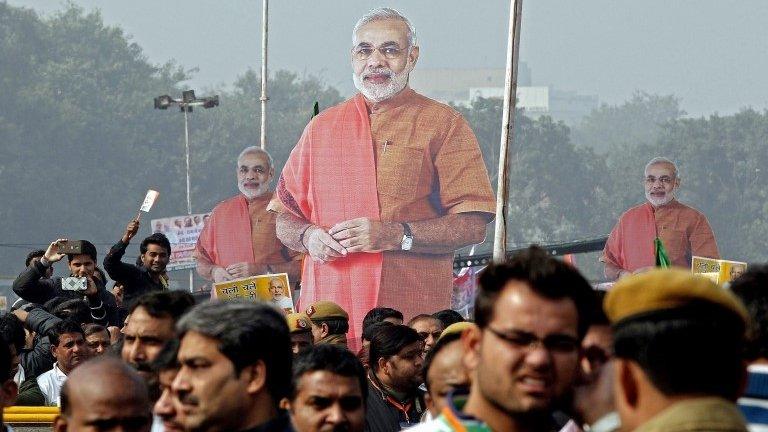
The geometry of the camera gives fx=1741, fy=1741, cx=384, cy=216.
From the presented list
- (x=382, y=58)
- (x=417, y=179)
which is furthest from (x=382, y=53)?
(x=417, y=179)

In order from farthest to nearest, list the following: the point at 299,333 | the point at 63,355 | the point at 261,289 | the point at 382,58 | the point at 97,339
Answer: the point at 382,58 → the point at 261,289 → the point at 97,339 → the point at 63,355 → the point at 299,333

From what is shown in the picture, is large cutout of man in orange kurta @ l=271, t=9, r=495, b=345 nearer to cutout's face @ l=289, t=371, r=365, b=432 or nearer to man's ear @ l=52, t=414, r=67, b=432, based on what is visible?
cutout's face @ l=289, t=371, r=365, b=432

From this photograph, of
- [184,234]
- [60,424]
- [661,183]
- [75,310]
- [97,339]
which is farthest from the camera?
[184,234]

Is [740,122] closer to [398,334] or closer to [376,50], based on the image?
[376,50]

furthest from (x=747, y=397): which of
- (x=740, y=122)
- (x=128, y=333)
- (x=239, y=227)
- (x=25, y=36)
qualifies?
(x=25, y=36)

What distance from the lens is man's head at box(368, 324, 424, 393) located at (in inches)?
347

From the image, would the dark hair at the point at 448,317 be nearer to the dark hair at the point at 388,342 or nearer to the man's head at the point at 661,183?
the dark hair at the point at 388,342

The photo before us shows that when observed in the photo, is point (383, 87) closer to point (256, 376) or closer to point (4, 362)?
point (4, 362)

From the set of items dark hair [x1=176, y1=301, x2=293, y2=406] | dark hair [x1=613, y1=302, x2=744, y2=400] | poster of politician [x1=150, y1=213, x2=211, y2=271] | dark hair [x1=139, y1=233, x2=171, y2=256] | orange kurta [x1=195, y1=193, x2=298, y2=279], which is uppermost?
dark hair [x1=613, y1=302, x2=744, y2=400]

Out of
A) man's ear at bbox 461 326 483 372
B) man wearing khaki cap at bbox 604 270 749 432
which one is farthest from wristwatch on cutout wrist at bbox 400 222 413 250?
man wearing khaki cap at bbox 604 270 749 432

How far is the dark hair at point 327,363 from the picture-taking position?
6.29 m

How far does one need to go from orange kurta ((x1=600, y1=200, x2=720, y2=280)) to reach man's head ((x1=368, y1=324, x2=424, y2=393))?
11.0 m

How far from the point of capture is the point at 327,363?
6.31m

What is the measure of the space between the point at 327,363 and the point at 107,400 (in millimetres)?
1373
